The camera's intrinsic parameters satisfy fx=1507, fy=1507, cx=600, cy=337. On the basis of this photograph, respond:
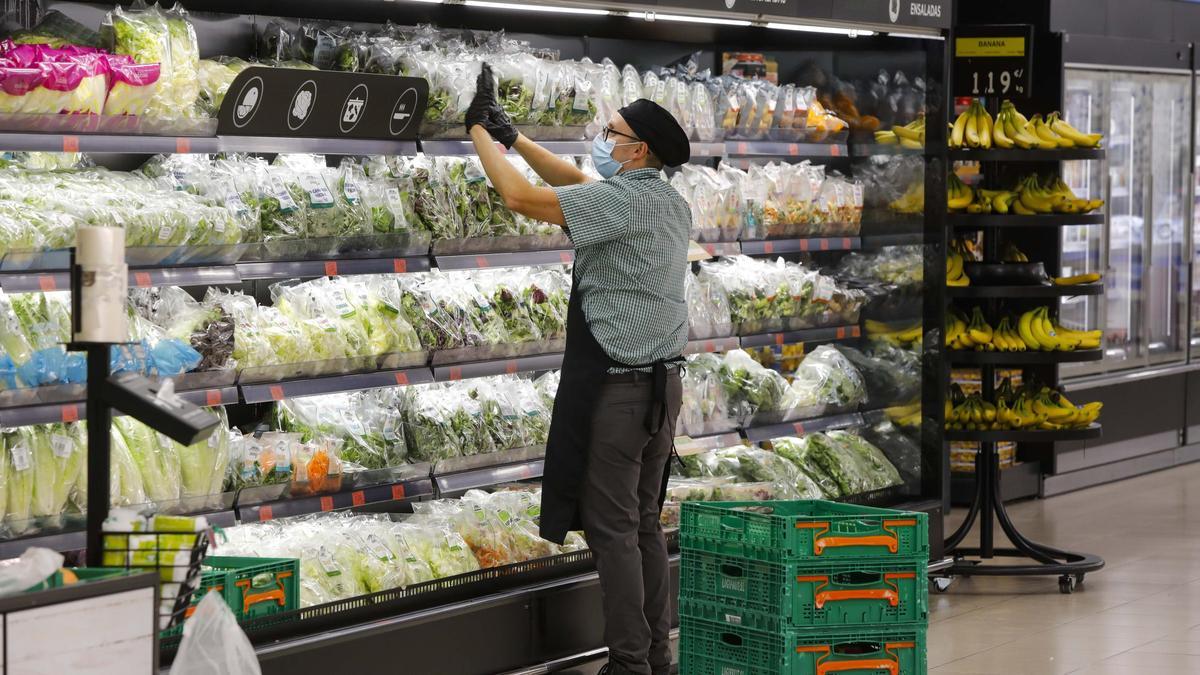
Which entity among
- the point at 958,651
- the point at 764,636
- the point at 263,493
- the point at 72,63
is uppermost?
the point at 72,63

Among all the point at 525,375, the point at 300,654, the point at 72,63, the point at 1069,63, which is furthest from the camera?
the point at 1069,63

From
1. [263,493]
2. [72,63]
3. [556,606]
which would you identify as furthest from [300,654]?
[72,63]

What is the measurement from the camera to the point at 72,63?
4.07 meters

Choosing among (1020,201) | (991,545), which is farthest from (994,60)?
(991,545)

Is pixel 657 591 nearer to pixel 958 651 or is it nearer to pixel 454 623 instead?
pixel 454 623

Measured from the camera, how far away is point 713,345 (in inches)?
242

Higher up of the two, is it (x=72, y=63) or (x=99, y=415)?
(x=72, y=63)

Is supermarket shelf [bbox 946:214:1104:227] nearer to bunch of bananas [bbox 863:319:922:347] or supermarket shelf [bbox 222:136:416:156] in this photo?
bunch of bananas [bbox 863:319:922:347]

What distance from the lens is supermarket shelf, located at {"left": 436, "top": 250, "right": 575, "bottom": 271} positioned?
16.9 feet

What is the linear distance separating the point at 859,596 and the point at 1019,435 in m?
2.54

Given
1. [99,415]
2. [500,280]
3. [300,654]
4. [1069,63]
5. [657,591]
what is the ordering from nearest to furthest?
[99,415] < [300,654] < [657,591] < [500,280] < [1069,63]

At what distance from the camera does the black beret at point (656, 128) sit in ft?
15.7

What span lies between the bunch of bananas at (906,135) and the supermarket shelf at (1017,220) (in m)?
0.39

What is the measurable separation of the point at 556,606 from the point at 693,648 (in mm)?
542
